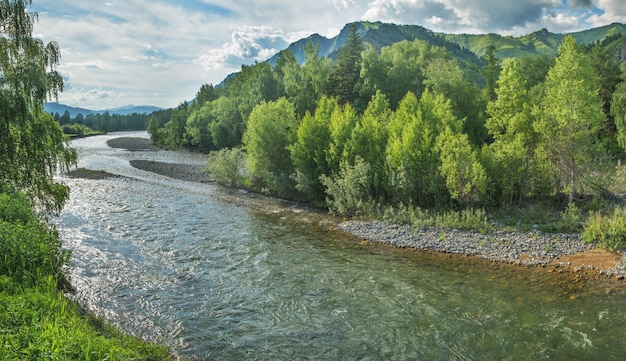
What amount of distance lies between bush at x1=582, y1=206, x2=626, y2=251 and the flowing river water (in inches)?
162

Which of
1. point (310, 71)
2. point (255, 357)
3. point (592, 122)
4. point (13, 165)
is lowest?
point (255, 357)

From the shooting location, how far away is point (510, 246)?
23109 mm

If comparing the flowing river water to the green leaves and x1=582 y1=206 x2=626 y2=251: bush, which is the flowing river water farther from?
the green leaves

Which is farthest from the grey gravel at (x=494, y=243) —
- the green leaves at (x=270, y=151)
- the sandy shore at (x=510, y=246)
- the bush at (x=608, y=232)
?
the green leaves at (x=270, y=151)

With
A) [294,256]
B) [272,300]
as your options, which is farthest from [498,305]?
[294,256]

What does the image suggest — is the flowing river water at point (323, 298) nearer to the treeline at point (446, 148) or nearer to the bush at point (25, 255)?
the bush at point (25, 255)

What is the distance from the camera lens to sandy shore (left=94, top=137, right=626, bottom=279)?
2058 centimetres

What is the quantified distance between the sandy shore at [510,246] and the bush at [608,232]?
55 centimetres

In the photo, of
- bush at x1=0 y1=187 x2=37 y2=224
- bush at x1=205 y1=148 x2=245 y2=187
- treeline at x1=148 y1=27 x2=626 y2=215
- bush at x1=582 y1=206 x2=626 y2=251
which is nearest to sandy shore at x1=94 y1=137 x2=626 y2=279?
bush at x1=582 y1=206 x2=626 y2=251

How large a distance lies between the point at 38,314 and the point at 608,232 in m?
26.5

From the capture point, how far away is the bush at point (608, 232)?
21.9 meters

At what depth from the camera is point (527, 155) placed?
28844mm

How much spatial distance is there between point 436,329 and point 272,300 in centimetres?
675

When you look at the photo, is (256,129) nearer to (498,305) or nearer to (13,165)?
(13,165)
